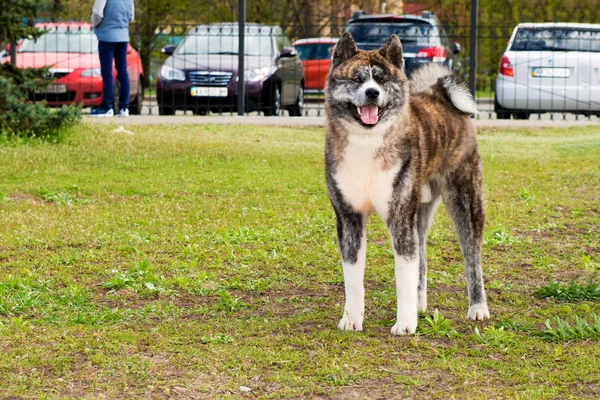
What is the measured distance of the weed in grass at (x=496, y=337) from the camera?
16.2 feet

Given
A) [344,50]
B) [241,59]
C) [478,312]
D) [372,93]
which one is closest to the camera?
[372,93]

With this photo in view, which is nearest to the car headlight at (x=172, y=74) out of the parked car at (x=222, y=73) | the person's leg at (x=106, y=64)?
the parked car at (x=222, y=73)

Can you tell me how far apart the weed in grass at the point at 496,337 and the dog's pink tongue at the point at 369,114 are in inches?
46.2

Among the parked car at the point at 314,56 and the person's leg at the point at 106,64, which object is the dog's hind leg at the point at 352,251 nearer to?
the person's leg at the point at 106,64

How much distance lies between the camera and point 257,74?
1745cm

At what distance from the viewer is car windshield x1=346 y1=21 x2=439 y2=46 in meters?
18.2

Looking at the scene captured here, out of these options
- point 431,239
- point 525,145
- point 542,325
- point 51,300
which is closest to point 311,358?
point 542,325

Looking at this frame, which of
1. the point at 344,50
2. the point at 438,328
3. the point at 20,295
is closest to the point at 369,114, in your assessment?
the point at 344,50

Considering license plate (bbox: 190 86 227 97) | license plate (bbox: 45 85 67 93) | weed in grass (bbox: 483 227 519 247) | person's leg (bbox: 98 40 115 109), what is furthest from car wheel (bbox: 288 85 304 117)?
weed in grass (bbox: 483 227 519 247)

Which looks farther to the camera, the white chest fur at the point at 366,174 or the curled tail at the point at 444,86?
the curled tail at the point at 444,86

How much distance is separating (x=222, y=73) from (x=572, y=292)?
1228 cm

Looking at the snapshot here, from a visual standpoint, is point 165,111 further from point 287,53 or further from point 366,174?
point 366,174

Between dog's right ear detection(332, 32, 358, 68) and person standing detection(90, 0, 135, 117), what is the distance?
942cm

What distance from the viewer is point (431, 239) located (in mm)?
7746
